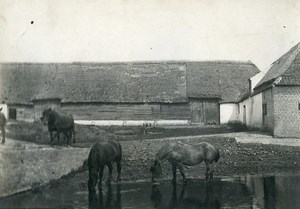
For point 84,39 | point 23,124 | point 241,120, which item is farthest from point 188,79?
point 23,124

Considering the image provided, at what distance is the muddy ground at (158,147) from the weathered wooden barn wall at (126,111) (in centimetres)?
102

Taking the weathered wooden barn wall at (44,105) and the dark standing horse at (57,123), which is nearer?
the dark standing horse at (57,123)

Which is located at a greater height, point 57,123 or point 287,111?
→ point 287,111

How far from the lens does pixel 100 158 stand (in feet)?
27.3

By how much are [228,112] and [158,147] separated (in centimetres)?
365

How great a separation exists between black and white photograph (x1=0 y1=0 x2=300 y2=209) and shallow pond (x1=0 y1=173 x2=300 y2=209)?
24 mm

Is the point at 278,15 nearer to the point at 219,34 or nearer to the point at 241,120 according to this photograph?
the point at 219,34

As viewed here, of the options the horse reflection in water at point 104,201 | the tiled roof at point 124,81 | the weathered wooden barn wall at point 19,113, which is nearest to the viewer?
the horse reflection in water at point 104,201

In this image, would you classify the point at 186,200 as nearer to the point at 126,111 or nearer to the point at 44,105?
the point at 126,111

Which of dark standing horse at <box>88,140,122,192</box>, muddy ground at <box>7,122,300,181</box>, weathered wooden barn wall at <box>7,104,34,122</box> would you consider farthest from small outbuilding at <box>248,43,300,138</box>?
weathered wooden barn wall at <box>7,104,34,122</box>

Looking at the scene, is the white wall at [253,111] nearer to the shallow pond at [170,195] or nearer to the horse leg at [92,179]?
the shallow pond at [170,195]

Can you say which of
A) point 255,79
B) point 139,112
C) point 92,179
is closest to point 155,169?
point 92,179

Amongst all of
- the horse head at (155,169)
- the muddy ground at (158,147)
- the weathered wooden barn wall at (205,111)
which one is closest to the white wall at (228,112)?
the weathered wooden barn wall at (205,111)

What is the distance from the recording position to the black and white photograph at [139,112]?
8156 millimetres
